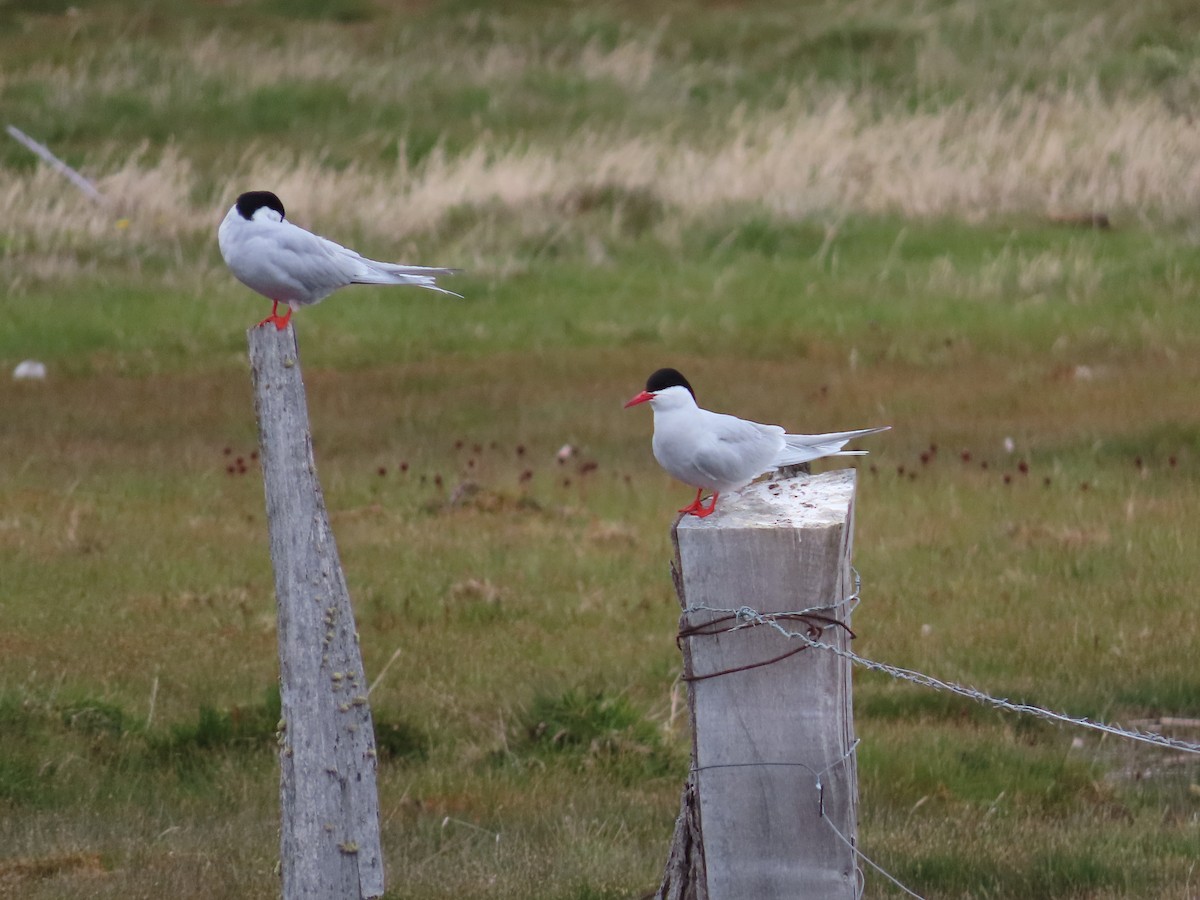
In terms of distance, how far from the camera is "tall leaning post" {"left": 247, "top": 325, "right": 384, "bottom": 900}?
4.55 meters

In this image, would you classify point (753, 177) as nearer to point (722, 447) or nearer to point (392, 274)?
point (392, 274)

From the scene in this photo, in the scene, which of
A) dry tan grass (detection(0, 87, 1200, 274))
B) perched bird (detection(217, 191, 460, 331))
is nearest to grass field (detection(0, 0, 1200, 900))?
dry tan grass (detection(0, 87, 1200, 274))

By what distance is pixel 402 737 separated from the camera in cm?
734

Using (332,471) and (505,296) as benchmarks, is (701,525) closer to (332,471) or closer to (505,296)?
(332,471)

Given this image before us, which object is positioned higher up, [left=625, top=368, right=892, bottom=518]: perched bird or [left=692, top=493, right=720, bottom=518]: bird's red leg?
[left=625, top=368, right=892, bottom=518]: perched bird

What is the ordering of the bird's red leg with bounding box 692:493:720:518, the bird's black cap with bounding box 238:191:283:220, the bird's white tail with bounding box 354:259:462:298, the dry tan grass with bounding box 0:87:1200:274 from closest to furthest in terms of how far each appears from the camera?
the bird's red leg with bounding box 692:493:720:518 → the bird's white tail with bounding box 354:259:462:298 → the bird's black cap with bounding box 238:191:283:220 → the dry tan grass with bounding box 0:87:1200:274

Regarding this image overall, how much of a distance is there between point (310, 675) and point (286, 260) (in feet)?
5.67

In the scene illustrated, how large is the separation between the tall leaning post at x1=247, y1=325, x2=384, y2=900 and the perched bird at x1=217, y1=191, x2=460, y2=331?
1229 mm

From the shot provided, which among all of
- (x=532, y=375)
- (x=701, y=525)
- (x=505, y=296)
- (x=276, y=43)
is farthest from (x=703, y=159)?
(x=701, y=525)

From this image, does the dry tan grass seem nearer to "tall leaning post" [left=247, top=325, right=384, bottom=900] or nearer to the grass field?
the grass field

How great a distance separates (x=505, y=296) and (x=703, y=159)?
17.9ft

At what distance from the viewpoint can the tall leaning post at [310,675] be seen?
4555mm

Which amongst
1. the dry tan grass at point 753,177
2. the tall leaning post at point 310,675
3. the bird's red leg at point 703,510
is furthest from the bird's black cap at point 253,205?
the dry tan grass at point 753,177

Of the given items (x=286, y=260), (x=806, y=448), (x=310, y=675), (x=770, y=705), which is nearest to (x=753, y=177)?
(x=286, y=260)
